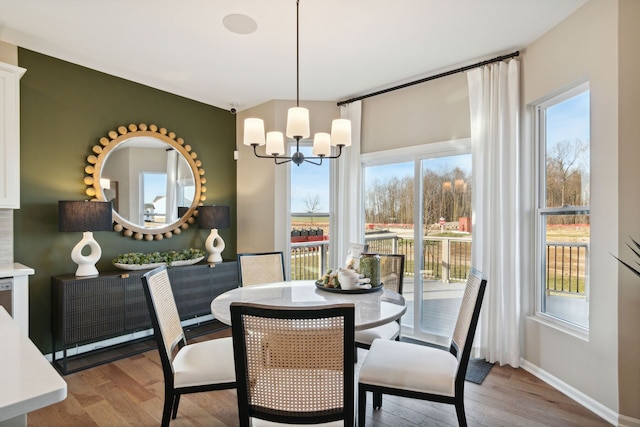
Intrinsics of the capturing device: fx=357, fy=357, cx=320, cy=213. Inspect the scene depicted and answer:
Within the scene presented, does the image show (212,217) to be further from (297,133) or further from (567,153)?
(567,153)

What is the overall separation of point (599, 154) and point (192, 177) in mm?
3900

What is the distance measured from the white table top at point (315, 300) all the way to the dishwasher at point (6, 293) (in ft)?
5.46

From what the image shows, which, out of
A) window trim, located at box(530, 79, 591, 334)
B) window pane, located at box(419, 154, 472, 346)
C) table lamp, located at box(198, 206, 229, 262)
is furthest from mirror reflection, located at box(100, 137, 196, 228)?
window trim, located at box(530, 79, 591, 334)

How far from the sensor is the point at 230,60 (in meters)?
3.29

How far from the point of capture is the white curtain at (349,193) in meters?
4.16

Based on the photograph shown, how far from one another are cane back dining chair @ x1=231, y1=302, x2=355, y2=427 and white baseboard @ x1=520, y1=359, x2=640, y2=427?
1.92 metres

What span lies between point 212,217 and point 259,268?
1.16 m

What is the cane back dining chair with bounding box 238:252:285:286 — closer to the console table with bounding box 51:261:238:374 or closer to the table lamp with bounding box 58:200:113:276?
the console table with bounding box 51:261:238:374

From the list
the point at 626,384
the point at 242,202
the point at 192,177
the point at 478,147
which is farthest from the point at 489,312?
the point at 192,177

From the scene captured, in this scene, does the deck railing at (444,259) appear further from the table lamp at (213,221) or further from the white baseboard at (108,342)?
the white baseboard at (108,342)

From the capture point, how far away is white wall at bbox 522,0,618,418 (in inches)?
89.7

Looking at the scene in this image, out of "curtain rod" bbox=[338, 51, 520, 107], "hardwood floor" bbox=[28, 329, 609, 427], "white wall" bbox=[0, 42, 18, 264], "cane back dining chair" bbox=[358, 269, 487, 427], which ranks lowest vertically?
"hardwood floor" bbox=[28, 329, 609, 427]

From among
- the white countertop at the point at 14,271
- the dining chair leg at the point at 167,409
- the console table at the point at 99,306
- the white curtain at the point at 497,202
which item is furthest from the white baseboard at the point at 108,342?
the white curtain at the point at 497,202

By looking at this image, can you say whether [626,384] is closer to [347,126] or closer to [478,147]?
[478,147]
